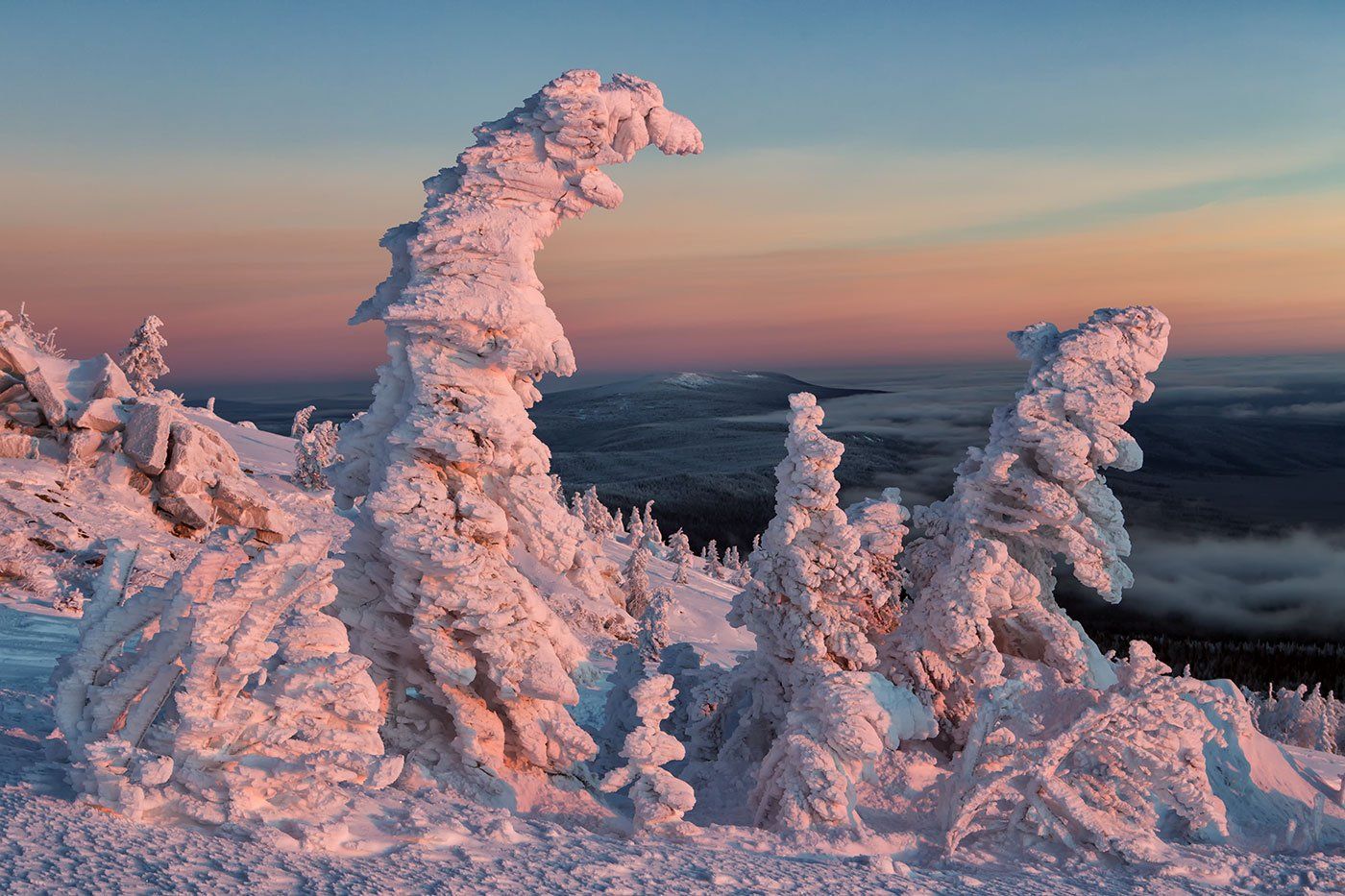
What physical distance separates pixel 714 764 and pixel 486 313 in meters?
7.63

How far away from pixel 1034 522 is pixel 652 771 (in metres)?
7.66

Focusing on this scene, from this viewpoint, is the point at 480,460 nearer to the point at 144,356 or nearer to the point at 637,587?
the point at 637,587

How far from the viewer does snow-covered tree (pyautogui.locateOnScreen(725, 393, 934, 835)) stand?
38.7ft

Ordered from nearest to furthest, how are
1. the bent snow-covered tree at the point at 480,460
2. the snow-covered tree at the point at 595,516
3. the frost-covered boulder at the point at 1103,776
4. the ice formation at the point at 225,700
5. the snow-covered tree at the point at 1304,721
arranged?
the ice formation at the point at 225,700 < the frost-covered boulder at the point at 1103,776 < the bent snow-covered tree at the point at 480,460 < the snow-covered tree at the point at 1304,721 < the snow-covered tree at the point at 595,516

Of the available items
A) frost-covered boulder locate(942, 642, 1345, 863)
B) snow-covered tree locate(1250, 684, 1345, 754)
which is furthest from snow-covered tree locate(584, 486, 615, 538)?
frost-covered boulder locate(942, 642, 1345, 863)

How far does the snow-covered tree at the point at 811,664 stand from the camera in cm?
1180

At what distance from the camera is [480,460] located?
1215 centimetres

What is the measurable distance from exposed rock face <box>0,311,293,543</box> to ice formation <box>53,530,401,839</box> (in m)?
24.7

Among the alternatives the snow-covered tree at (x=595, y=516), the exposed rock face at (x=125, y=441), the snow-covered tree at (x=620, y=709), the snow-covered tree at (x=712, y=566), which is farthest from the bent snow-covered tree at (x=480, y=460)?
the snow-covered tree at (x=712, y=566)

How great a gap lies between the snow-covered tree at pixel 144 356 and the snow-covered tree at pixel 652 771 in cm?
4920

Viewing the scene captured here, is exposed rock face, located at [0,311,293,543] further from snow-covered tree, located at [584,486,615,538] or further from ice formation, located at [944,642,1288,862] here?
snow-covered tree, located at [584,486,615,538]

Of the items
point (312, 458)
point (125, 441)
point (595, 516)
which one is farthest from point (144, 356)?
point (595, 516)

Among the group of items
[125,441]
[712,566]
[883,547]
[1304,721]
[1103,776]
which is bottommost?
[712,566]

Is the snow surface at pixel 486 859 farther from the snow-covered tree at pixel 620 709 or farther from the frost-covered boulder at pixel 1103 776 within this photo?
the snow-covered tree at pixel 620 709
